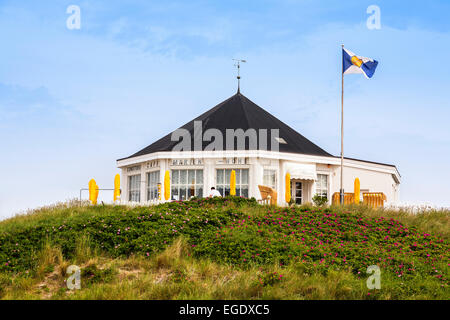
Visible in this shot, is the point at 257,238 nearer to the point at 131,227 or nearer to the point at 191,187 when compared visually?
the point at 131,227

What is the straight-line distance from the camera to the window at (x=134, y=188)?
29.6 m

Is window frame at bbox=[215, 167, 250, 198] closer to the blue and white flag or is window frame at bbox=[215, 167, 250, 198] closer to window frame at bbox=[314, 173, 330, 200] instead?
window frame at bbox=[314, 173, 330, 200]

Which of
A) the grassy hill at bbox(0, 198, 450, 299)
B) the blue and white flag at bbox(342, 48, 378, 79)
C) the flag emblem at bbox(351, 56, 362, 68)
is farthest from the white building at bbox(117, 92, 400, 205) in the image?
the grassy hill at bbox(0, 198, 450, 299)

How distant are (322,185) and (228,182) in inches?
235

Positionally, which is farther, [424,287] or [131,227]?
[131,227]

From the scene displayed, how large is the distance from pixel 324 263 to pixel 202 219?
13.7 feet

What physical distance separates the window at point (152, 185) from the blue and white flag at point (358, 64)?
11567mm

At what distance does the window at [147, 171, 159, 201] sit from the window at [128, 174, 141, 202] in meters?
1.09

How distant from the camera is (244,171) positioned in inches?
1036

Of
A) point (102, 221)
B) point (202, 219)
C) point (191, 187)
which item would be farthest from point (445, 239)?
point (191, 187)

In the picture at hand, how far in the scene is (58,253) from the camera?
12.1 m

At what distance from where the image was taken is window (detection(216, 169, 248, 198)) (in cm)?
2611

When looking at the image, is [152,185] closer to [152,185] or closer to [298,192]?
[152,185]

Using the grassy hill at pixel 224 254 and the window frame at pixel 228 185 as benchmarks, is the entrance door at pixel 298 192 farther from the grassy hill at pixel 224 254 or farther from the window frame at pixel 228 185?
the grassy hill at pixel 224 254
